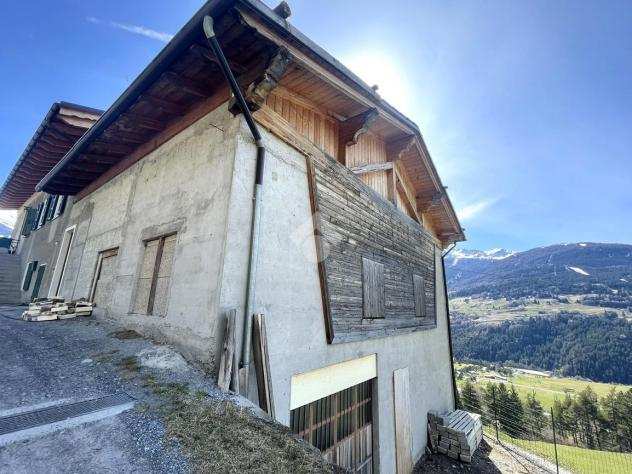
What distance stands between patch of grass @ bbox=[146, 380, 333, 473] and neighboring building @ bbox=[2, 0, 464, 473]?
786mm

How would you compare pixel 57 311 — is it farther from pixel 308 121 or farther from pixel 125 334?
pixel 308 121

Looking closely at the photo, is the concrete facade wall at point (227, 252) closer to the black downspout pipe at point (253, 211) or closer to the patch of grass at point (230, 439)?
the black downspout pipe at point (253, 211)

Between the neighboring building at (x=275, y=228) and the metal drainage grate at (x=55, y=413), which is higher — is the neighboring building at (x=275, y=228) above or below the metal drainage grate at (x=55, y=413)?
above

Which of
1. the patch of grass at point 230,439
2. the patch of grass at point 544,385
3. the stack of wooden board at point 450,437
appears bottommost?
the patch of grass at point 544,385

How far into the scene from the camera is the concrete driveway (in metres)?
2.10

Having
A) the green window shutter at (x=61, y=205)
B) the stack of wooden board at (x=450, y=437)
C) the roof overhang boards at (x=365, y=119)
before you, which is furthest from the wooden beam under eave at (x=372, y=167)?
the green window shutter at (x=61, y=205)

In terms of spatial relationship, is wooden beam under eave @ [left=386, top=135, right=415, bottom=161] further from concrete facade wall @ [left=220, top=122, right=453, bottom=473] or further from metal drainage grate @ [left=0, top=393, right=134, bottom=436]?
metal drainage grate @ [left=0, top=393, right=134, bottom=436]

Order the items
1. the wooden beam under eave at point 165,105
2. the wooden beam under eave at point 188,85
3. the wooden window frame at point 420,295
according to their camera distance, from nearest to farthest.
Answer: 1. the wooden beam under eave at point 188,85
2. the wooden beam under eave at point 165,105
3. the wooden window frame at point 420,295

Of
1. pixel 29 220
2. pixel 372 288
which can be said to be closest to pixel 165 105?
pixel 372 288

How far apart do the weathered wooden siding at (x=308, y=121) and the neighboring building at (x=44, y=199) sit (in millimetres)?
6390

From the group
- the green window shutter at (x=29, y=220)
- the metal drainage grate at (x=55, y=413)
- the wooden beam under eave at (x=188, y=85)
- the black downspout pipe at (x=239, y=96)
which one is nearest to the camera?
the metal drainage grate at (x=55, y=413)

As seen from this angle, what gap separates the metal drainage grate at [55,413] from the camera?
242 centimetres

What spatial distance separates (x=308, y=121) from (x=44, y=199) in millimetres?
15485

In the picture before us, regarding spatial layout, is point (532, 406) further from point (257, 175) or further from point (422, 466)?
point (257, 175)
